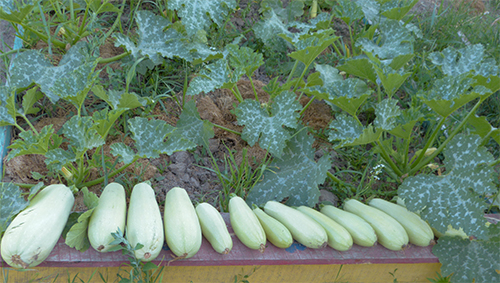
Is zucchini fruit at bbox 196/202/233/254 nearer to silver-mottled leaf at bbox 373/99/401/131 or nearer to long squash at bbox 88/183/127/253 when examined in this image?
long squash at bbox 88/183/127/253

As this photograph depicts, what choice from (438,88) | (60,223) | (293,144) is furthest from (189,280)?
(438,88)

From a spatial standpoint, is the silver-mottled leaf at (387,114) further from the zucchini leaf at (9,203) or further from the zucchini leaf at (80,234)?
the zucchini leaf at (9,203)

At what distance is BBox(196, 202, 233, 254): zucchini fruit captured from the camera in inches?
63.3

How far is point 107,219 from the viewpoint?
5.04 feet

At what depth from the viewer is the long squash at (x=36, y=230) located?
1.39m

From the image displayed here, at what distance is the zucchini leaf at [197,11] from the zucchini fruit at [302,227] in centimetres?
115

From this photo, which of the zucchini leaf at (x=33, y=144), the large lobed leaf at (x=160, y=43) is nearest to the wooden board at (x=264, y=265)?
the zucchini leaf at (x=33, y=144)

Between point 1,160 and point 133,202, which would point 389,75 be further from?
point 1,160

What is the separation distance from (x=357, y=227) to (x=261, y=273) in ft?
1.49

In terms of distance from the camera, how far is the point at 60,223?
5.04 ft

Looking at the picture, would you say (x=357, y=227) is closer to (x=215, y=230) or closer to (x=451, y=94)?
(x=215, y=230)

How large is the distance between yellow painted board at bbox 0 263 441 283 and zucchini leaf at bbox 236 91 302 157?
54 cm

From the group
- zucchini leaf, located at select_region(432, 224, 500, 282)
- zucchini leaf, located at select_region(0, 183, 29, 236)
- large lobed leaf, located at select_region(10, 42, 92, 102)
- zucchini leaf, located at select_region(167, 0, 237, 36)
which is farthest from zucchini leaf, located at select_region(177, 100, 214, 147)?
zucchini leaf, located at select_region(432, 224, 500, 282)

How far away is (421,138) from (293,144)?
86cm
